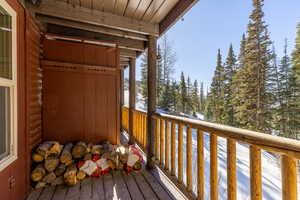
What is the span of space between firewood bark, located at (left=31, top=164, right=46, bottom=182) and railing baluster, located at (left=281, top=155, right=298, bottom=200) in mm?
2587

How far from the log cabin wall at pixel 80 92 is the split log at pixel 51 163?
1.74ft

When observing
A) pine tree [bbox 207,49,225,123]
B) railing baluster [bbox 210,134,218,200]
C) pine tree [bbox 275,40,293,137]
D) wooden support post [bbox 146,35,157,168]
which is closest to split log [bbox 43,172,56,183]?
wooden support post [bbox 146,35,157,168]

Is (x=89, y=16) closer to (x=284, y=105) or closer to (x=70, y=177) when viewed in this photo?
(x=70, y=177)

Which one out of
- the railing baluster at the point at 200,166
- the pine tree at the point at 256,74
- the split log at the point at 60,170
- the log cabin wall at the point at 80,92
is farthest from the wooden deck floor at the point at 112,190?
the pine tree at the point at 256,74

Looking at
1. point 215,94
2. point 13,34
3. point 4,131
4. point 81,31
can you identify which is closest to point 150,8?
point 81,31

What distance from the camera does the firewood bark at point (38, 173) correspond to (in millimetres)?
2104

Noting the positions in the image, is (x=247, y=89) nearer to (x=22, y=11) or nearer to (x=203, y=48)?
(x=22, y=11)

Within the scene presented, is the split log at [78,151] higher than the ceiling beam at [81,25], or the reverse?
the ceiling beam at [81,25]

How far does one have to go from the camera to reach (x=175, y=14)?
232cm

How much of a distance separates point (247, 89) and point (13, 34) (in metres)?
14.7

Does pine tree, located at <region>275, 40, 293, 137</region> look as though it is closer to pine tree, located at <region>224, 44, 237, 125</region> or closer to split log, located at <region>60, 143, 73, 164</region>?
pine tree, located at <region>224, 44, 237, 125</region>

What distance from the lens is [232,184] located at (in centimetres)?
131

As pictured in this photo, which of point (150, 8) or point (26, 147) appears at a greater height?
point (150, 8)

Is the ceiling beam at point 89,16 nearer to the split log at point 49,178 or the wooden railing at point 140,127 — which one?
the wooden railing at point 140,127
